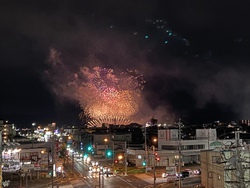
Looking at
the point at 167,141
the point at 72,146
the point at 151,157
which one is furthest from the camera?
the point at 72,146

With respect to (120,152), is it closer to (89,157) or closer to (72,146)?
(89,157)

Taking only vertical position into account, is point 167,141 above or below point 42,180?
above

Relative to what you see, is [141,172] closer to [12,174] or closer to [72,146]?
[12,174]

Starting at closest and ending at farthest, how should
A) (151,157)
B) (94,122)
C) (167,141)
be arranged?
1. (151,157)
2. (167,141)
3. (94,122)

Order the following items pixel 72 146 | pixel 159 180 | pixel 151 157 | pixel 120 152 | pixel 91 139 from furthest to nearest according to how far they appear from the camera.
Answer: pixel 72 146 < pixel 91 139 < pixel 120 152 < pixel 151 157 < pixel 159 180

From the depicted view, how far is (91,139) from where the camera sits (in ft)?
227

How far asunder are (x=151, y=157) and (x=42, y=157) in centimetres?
1443

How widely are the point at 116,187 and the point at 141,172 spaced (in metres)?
10.0

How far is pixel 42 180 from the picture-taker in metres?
36.5

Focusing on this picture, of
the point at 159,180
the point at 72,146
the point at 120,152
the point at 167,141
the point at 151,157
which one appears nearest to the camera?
the point at 159,180

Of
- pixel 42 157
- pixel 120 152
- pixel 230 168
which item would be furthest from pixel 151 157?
pixel 230 168

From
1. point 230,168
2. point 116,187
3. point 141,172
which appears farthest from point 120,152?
point 230,168

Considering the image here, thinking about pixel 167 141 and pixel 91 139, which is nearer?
pixel 167 141

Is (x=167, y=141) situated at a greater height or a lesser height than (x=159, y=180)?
greater
